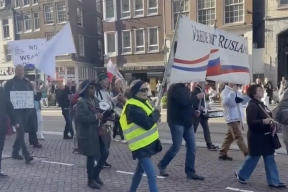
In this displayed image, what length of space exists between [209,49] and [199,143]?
363 centimetres

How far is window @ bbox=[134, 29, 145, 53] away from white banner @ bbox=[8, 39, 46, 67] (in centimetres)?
2155

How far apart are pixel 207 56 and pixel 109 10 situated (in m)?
28.0

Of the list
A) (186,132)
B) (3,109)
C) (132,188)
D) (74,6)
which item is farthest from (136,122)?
(74,6)

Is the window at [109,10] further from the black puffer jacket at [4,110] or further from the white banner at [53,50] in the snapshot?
the black puffer jacket at [4,110]

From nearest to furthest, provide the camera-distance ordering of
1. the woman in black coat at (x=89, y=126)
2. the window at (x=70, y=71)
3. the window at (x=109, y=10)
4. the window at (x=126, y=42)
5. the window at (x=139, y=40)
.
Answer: the woman in black coat at (x=89, y=126) < the window at (x=139, y=40) < the window at (x=126, y=42) < the window at (x=109, y=10) < the window at (x=70, y=71)

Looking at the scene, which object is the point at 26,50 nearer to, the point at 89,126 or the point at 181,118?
the point at 89,126

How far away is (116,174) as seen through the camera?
250 inches

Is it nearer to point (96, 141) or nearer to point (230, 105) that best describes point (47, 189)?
point (96, 141)

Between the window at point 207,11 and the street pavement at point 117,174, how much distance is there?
2042 cm

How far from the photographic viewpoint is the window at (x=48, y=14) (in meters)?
37.2

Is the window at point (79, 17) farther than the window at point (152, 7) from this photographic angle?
Yes

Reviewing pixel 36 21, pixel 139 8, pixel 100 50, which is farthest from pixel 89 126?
pixel 100 50

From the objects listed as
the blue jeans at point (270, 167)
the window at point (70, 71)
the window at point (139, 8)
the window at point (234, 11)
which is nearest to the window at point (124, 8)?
the window at point (139, 8)

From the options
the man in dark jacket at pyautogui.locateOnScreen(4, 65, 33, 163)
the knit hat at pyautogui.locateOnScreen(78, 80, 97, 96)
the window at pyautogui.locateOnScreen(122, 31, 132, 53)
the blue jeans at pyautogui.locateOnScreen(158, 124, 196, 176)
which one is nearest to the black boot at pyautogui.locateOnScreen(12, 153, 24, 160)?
the man in dark jacket at pyautogui.locateOnScreen(4, 65, 33, 163)
